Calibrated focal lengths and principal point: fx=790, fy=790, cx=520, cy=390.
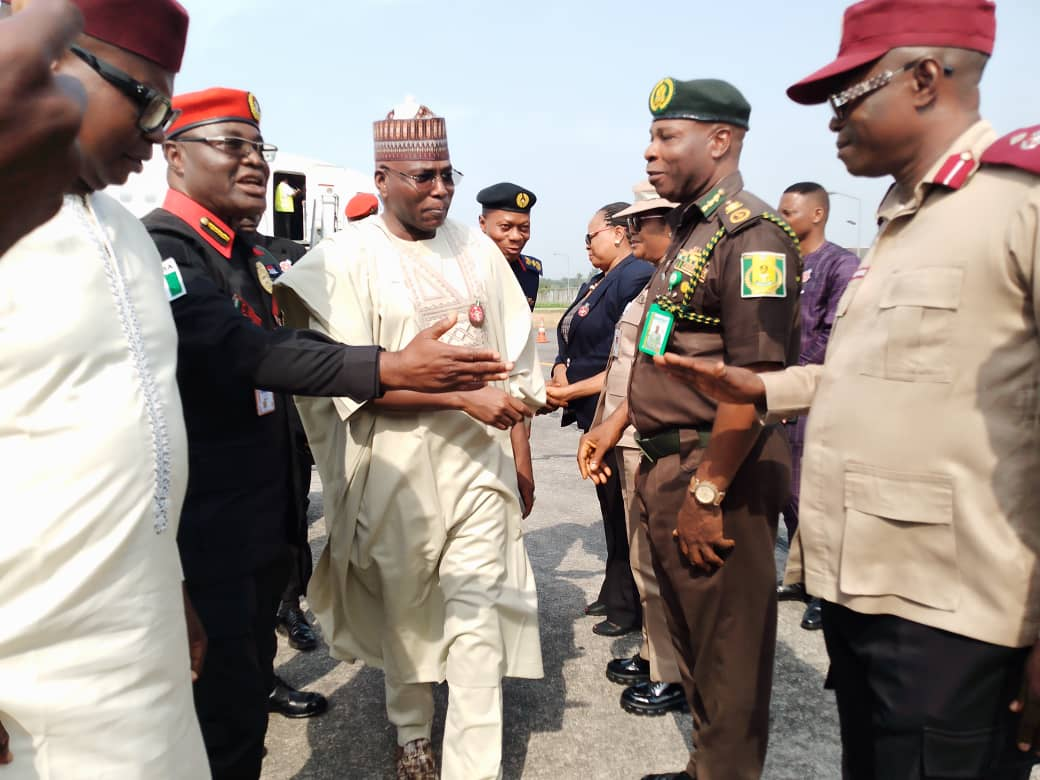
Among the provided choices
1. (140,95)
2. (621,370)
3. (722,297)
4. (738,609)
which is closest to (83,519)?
(140,95)

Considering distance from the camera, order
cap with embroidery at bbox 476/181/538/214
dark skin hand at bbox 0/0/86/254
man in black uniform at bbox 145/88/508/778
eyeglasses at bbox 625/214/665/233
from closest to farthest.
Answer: dark skin hand at bbox 0/0/86/254
man in black uniform at bbox 145/88/508/778
eyeglasses at bbox 625/214/665/233
cap with embroidery at bbox 476/181/538/214

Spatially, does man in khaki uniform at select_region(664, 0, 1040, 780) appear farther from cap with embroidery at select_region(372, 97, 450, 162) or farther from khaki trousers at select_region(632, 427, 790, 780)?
cap with embroidery at select_region(372, 97, 450, 162)

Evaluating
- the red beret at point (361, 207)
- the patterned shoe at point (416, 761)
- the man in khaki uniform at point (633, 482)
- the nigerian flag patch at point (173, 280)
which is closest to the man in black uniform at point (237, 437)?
the nigerian flag patch at point (173, 280)

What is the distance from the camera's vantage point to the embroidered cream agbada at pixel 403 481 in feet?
9.19

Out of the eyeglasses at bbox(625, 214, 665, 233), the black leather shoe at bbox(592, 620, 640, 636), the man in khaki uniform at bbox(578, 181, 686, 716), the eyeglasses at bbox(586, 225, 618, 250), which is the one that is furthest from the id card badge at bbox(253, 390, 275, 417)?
the eyeglasses at bbox(586, 225, 618, 250)

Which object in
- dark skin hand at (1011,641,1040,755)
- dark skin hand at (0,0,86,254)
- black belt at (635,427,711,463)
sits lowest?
dark skin hand at (1011,641,1040,755)

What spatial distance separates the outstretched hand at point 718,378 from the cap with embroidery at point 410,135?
4.70 ft

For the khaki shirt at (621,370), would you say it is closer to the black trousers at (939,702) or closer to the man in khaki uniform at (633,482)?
the man in khaki uniform at (633,482)

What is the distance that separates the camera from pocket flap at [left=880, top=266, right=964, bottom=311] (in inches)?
60.7

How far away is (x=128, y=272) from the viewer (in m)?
1.38

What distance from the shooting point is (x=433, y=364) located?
2.13 m

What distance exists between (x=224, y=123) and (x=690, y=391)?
169 centimetres

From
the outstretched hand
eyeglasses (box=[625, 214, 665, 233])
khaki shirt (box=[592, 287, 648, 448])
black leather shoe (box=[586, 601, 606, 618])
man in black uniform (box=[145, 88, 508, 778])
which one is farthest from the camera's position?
black leather shoe (box=[586, 601, 606, 618])

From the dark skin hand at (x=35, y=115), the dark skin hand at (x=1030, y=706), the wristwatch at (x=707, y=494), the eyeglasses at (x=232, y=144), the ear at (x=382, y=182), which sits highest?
the eyeglasses at (x=232, y=144)
